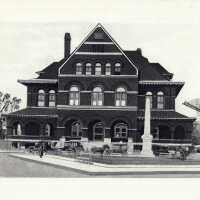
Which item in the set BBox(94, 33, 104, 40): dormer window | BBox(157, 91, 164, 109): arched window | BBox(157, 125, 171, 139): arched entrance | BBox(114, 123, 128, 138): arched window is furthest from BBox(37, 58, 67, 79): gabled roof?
BBox(157, 125, 171, 139): arched entrance

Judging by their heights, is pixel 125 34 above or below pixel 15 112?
above

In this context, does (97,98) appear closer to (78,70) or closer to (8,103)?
(78,70)

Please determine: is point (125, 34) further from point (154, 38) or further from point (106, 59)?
point (106, 59)

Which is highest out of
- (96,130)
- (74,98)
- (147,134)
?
(74,98)

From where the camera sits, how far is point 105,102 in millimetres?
50688

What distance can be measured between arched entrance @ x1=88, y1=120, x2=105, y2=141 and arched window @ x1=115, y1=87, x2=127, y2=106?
2.65 metres

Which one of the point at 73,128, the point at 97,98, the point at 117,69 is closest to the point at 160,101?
the point at 117,69

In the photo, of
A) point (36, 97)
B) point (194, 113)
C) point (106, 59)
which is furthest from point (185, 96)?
point (36, 97)

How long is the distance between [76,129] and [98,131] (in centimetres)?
204

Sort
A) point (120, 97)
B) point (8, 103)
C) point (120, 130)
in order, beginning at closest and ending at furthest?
point (8, 103), point (120, 97), point (120, 130)

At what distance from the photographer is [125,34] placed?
3538cm

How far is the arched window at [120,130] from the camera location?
5138 centimetres
